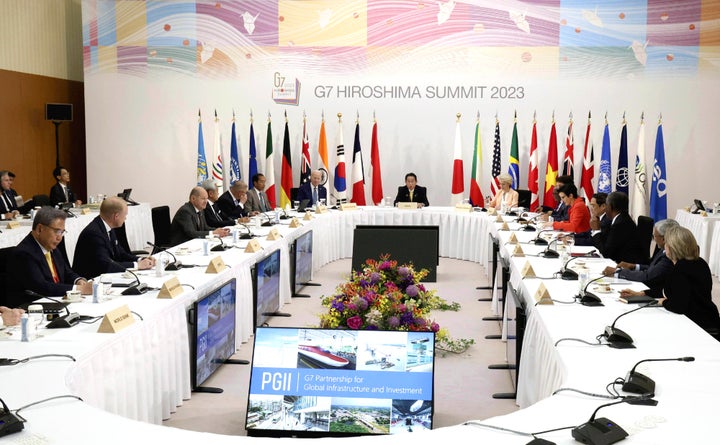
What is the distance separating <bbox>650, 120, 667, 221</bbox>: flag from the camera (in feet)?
40.4

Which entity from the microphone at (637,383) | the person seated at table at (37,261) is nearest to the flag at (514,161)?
the person seated at table at (37,261)

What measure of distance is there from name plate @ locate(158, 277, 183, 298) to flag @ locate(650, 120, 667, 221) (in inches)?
360

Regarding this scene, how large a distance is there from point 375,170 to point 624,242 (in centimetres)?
603

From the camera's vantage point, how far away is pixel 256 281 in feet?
22.2

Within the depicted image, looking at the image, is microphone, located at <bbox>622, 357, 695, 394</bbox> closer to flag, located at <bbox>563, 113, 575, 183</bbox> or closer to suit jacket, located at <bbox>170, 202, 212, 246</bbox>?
suit jacket, located at <bbox>170, 202, 212, 246</bbox>

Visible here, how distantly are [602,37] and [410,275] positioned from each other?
308 inches

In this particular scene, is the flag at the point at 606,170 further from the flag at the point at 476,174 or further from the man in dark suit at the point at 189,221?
the man in dark suit at the point at 189,221

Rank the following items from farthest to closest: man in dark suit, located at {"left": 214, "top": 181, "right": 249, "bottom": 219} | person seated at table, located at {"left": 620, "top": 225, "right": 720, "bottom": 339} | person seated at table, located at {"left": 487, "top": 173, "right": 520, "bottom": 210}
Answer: person seated at table, located at {"left": 487, "top": 173, "right": 520, "bottom": 210} → man in dark suit, located at {"left": 214, "top": 181, "right": 249, "bottom": 219} → person seated at table, located at {"left": 620, "top": 225, "right": 720, "bottom": 339}

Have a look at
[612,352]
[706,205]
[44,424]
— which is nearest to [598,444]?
[612,352]

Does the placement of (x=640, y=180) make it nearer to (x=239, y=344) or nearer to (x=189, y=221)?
(x=189, y=221)

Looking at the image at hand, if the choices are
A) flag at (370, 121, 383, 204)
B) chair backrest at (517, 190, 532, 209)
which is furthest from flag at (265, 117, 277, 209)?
chair backrest at (517, 190, 532, 209)

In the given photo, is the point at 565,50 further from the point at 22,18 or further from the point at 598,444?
the point at 598,444

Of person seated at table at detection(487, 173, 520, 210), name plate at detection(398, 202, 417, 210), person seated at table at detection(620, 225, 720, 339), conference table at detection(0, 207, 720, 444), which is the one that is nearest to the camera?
conference table at detection(0, 207, 720, 444)

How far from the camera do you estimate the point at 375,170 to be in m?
13.1
